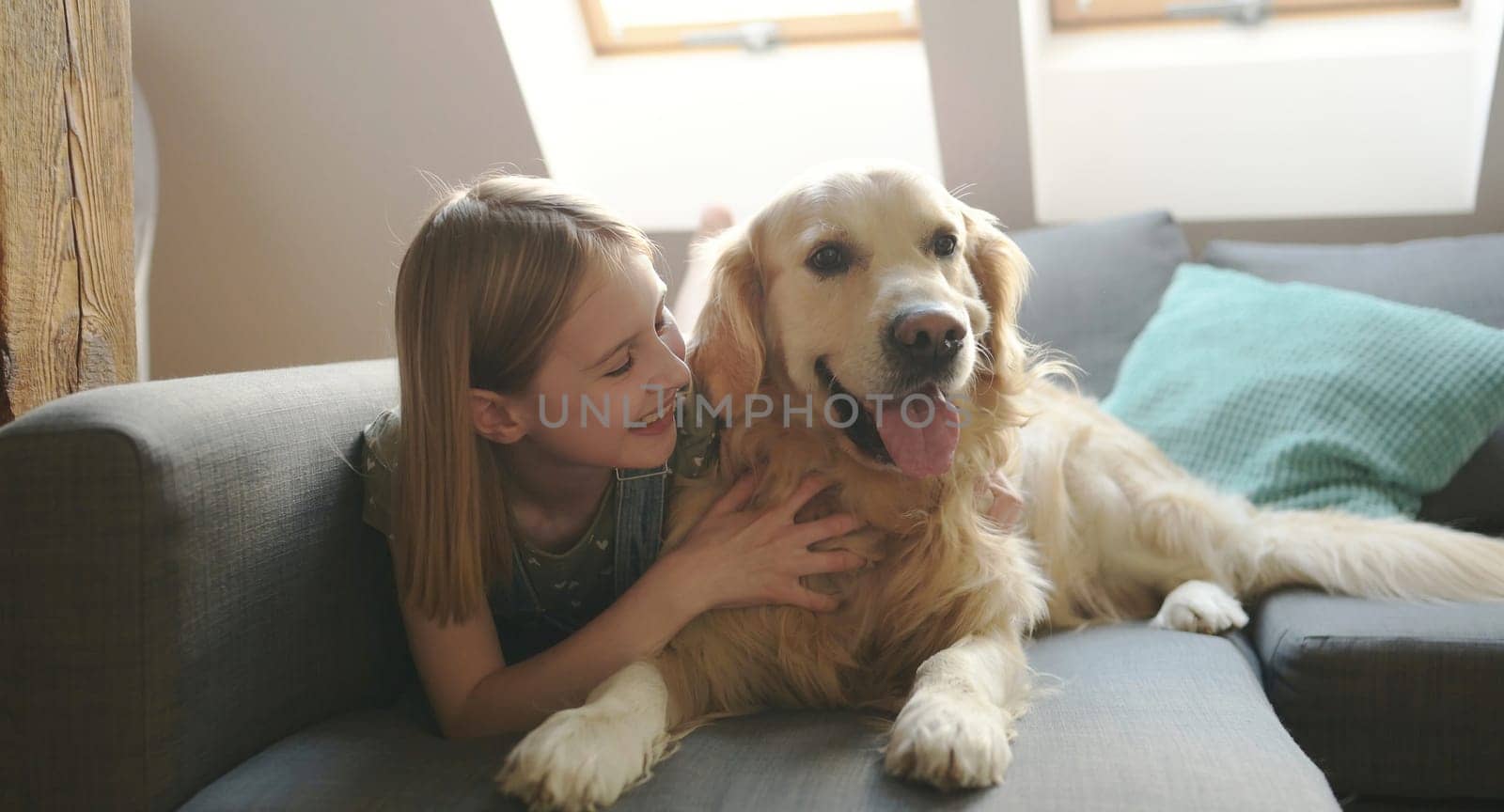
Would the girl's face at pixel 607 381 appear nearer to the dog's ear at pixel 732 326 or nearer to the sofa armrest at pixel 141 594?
the dog's ear at pixel 732 326

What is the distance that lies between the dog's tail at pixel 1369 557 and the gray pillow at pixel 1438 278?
25cm

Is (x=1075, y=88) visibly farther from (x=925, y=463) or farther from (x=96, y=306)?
(x=96, y=306)

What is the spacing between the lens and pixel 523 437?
→ 58.1 inches

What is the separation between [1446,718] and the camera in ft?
4.66

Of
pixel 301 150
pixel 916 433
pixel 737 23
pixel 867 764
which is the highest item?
pixel 737 23

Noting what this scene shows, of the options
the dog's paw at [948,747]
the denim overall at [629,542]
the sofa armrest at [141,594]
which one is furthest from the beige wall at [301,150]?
the dog's paw at [948,747]

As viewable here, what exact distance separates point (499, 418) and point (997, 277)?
707 millimetres

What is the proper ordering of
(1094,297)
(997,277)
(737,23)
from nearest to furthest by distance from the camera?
(997,277) < (1094,297) < (737,23)

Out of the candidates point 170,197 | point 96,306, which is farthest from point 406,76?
point 96,306

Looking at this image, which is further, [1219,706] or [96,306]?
[96,306]

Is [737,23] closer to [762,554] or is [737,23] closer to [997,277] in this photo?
[997,277]

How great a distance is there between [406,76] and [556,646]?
188cm

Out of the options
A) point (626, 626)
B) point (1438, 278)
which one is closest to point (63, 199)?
point (626, 626)

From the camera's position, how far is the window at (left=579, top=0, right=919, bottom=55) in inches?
120
